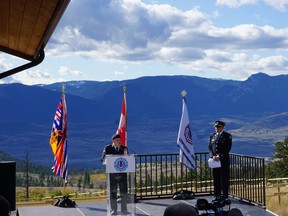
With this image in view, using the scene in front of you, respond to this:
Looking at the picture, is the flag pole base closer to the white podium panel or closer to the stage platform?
the stage platform

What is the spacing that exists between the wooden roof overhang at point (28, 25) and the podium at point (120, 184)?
238 cm

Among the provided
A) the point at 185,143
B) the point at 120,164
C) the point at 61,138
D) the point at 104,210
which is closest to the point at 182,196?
the point at 185,143

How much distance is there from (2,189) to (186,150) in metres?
5.30

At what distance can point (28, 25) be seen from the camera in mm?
4645

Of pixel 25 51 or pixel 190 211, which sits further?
pixel 25 51

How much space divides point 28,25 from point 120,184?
413 centimetres

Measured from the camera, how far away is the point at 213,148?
9.73 m

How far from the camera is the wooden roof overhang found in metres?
3.88

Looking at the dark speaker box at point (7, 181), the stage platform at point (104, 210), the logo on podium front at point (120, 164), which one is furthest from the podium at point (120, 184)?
the dark speaker box at point (7, 181)

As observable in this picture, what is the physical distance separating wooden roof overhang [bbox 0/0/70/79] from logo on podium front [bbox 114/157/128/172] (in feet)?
7.76

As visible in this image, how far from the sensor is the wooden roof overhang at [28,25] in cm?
388

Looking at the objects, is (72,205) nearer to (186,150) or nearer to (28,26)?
(186,150)

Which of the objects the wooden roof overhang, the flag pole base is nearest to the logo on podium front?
the wooden roof overhang

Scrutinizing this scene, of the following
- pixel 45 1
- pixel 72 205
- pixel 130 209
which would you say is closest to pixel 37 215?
pixel 72 205
